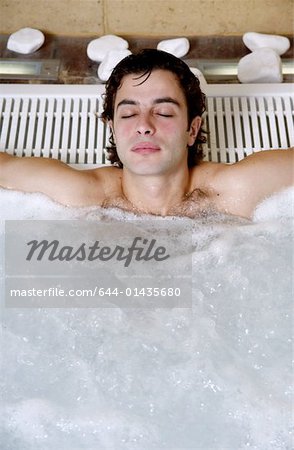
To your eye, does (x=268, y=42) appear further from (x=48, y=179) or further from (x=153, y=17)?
(x=48, y=179)

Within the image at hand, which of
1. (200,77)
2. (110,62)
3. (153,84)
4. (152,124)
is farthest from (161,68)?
(110,62)

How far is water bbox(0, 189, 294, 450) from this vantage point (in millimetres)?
1425

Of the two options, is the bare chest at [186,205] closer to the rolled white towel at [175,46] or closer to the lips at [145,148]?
the lips at [145,148]

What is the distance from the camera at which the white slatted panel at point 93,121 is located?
2000 millimetres

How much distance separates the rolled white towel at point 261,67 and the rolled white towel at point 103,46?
42 centimetres

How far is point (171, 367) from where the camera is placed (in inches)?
60.1

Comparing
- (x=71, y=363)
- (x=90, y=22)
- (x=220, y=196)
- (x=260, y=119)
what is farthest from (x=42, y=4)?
(x=71, y=363)

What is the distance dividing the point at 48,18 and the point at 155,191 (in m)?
1.04

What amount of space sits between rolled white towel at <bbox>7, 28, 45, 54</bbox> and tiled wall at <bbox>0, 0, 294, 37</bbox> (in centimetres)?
8

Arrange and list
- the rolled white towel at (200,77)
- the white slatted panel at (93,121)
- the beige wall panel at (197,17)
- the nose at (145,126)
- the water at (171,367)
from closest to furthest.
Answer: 1. the water at (171,367)
2. the nose at (145,126)
3. the white slatted panel at (93,121)
4. the rolled white towel at (200,77)
5. the beige wall panel at (197,17)

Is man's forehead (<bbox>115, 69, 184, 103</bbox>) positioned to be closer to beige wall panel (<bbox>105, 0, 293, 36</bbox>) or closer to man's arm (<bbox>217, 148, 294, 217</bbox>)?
man's arm (<bbox>217, 148, 294, 217</bbox>)

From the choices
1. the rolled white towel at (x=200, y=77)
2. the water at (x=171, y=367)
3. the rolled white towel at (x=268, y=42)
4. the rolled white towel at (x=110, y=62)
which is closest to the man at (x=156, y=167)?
the water at (x=171, y=367)

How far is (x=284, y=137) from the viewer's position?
79.4 inches

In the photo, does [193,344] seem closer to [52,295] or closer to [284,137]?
[52,295]
